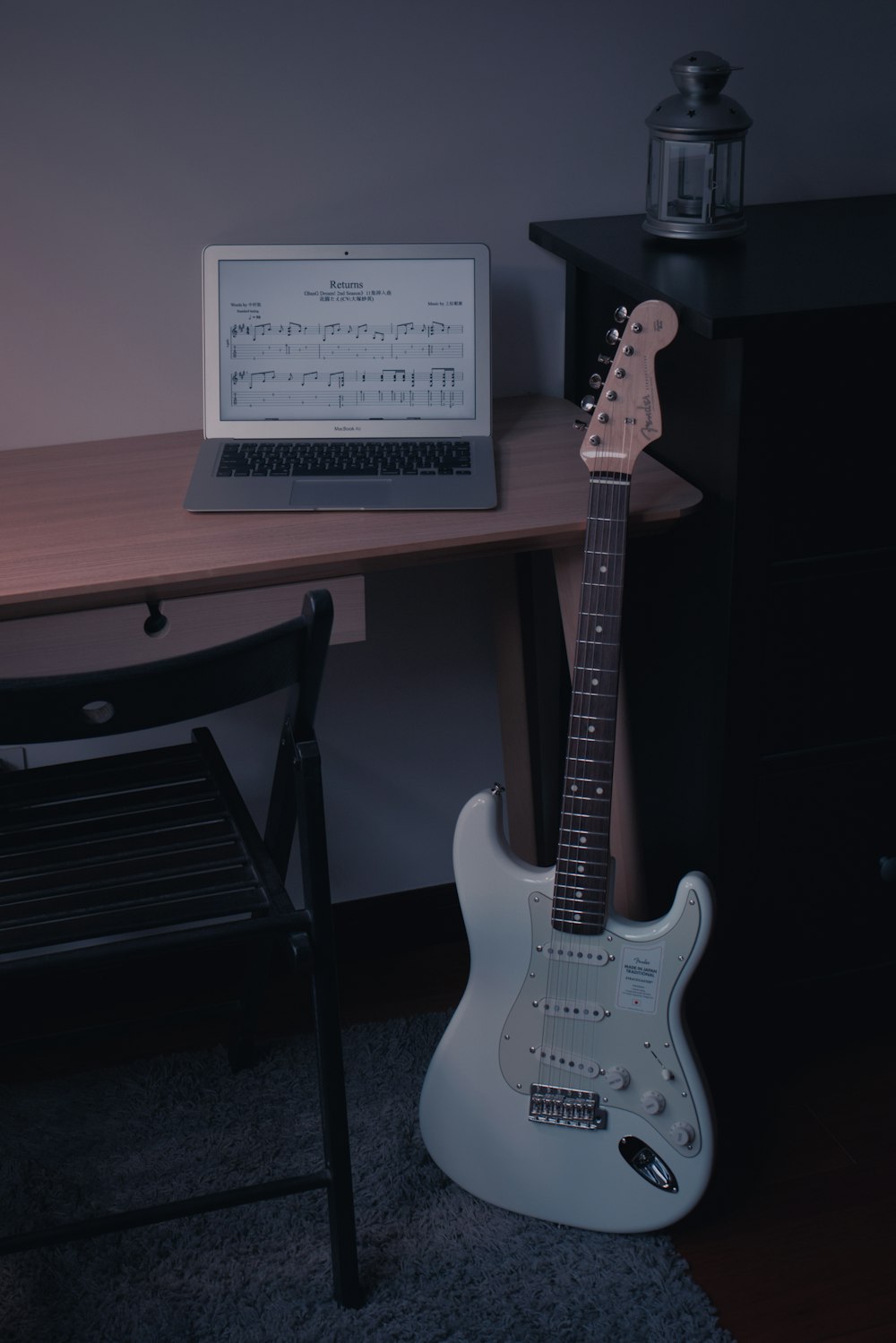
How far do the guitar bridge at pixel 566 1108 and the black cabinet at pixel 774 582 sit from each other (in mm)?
283

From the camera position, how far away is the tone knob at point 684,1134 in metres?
1.45

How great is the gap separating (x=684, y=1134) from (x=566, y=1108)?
134mm

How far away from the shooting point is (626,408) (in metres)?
1.40

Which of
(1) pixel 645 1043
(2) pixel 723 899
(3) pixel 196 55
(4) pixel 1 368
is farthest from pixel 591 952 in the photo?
(3) pixel 196 55

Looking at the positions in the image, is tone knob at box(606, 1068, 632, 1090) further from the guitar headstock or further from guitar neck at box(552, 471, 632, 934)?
the guitar headstock

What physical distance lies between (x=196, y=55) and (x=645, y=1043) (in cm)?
132

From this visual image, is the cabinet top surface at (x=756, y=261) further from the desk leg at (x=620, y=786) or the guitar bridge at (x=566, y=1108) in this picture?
the guitar bridge at (x=566, y=1108)

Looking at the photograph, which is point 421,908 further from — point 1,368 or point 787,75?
point 787,75

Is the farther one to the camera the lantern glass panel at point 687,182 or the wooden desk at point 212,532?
the lantern glass panel at point 687,182

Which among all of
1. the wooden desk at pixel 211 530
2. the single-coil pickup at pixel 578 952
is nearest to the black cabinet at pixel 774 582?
the wooden desk at pixel 211 530

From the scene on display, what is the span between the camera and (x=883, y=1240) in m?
1.51

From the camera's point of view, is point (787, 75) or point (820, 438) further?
point (787, 75)

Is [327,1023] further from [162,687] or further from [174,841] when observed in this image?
[162,687]

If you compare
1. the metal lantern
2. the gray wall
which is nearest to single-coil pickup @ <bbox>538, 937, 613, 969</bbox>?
the gray wall
